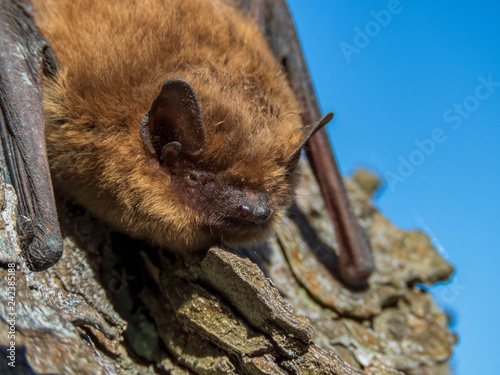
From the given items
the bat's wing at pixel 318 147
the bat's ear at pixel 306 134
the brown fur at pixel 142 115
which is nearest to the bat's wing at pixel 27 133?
the brown fur at pixel 142 115

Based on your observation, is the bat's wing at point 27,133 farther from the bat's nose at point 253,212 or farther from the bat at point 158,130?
the bat's nose at point 253,212

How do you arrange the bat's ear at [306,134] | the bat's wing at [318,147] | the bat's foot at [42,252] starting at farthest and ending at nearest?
the bat's wing at [318,147], the bat's ear at [306,134], the bat's foot at [42,252]

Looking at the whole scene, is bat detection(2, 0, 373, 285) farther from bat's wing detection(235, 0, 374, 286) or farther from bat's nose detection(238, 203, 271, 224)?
bat's wing detection(235, 0, 374, 286)

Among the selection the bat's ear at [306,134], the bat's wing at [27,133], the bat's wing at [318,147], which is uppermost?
the bat's wing at [318,147]

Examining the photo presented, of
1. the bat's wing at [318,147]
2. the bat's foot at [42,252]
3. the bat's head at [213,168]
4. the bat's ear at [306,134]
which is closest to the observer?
the bat's foot at [42,252]

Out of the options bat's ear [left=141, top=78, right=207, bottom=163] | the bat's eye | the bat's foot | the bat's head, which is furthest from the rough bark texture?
bat's ear [left=141, top=78, right=207, bottom=163]

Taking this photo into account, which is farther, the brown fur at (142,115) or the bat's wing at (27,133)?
the brown fur at (142,115)

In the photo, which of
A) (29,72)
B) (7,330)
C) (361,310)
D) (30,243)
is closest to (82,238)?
(30,243)
